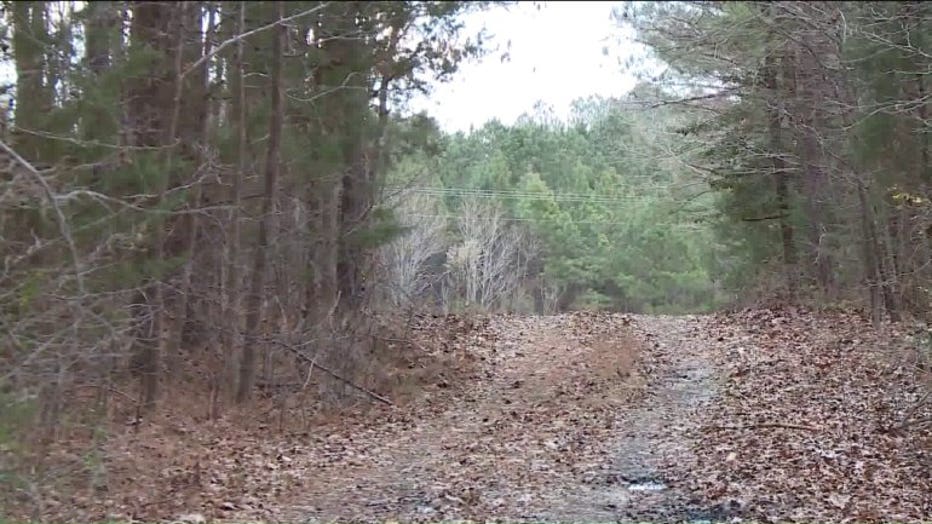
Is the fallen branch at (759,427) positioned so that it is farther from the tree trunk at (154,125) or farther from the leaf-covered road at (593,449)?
the tree trunk at (154,125)

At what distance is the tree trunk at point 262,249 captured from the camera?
11062mm

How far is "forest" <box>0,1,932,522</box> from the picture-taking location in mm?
6230

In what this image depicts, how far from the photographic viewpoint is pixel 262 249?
1135 cm

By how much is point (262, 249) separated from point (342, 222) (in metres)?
1.92

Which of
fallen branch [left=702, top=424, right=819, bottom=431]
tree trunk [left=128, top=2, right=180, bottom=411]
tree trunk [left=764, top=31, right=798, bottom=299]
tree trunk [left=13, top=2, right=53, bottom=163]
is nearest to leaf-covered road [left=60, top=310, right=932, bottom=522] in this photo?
fallen branch [left=702, top=424, right=819, bottom=431]

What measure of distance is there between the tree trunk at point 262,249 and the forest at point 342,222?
0.10 ft

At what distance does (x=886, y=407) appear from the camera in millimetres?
9648

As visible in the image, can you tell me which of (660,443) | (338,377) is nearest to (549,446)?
(660,443)

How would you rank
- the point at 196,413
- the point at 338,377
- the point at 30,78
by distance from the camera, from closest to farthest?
1. the point at 30,78
2. the point at 196,413
3. the point at 338,377

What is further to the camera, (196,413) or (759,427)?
(196,413)

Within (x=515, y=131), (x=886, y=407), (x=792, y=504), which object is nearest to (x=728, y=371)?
(x=886, y=407)

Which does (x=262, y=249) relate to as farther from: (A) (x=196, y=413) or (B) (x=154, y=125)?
(B) (x=154, y=125)

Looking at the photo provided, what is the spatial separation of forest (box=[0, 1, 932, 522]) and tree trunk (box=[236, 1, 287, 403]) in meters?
0.03

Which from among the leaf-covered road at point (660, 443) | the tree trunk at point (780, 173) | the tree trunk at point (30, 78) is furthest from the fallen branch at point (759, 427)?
the tree trunk at point (30, 78)
